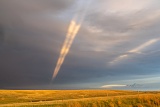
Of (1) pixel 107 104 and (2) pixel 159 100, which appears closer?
(1) pixel 107 104

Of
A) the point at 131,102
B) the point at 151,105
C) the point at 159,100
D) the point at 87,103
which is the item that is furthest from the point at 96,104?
the point at 159,100

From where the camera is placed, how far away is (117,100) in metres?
64.4

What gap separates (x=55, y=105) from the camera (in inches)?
2175

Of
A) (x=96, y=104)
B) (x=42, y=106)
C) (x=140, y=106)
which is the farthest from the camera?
(x=140, y=106)

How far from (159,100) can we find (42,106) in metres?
33.9

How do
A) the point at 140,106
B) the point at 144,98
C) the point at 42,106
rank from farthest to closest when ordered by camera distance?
the point at 144,98 < the point at 140,106 < the point at 42,106

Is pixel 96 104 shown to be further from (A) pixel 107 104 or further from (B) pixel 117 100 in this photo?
(B) pixel 117 100

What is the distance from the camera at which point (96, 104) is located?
193 ft

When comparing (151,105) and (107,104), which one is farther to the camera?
(151,105)

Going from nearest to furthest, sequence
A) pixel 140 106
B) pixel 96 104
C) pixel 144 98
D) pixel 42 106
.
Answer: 1. pixel 42 106
2. pixel 96 104
3. pixel 140 106
4. pixel 144 98

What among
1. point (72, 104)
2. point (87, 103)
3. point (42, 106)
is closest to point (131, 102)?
point (87, 103)

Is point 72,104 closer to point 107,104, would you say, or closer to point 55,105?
point 55,105

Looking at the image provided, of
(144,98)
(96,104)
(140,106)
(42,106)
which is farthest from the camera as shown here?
(144,98)

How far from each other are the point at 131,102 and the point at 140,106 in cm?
303
